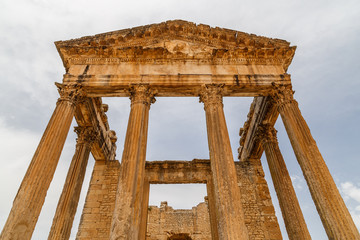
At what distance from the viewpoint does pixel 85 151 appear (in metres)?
10.9

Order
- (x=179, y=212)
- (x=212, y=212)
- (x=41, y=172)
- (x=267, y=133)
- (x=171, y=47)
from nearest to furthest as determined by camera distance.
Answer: (x=41, y=172)
(x=171, y=47)
(x=212, y=212)
(x=267, y=133)
(x=179, y=212)

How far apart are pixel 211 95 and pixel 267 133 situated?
4335 millimetres

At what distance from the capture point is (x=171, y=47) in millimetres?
10422

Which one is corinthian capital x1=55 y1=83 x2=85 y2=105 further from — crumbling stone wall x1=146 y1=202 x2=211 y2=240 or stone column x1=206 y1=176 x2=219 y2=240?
crumbling stone wall x1=146 y1=202 x2=211 y2=240

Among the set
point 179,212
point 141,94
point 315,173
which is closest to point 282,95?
point 315,173

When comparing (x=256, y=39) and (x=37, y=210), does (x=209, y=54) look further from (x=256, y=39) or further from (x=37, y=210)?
(x=37, y=210)

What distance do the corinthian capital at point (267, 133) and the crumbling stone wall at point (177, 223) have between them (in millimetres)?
6433

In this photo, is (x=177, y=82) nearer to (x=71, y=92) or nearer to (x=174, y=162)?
(x=71, y=92)

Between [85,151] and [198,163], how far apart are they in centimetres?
568

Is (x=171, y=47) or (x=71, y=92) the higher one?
(x=171, y=47)

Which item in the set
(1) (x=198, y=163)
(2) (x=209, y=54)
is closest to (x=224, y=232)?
(1) (x=198, y=163)

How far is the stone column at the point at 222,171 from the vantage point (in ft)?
20.3

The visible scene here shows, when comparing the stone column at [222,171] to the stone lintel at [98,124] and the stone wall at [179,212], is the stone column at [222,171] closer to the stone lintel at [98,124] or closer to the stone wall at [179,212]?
the stone wall at [179,212]

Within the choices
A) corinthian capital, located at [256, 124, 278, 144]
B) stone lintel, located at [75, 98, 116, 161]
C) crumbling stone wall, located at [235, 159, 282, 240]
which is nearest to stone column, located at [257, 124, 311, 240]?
corinthian capital, located at [256, 124, 278, 144]
